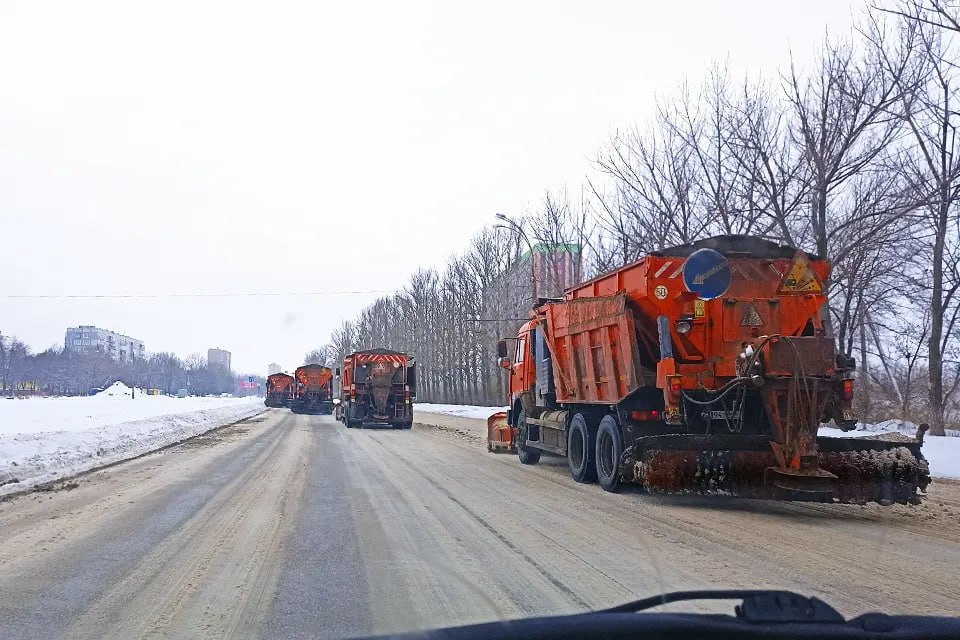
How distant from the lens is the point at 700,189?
26.7 meters

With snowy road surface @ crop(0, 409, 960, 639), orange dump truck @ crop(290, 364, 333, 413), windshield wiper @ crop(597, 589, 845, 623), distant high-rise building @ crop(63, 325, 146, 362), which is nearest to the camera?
windshield wiper @ crop(597, 589, 845, 623)

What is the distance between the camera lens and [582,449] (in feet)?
41.9

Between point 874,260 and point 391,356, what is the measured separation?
19.2 m

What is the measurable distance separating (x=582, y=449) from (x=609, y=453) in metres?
1.14

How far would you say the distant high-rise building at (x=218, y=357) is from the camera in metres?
164

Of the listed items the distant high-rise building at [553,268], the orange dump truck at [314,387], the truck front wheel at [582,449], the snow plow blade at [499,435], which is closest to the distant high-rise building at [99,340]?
the orange dump truck at [314,387]

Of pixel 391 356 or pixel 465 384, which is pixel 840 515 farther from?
pixel 465 384

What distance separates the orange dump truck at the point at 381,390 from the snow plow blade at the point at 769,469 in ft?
82.2

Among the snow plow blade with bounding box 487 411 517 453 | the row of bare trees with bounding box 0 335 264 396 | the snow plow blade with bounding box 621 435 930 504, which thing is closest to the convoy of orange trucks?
the snow plow blade with bounding box 621 435 930 504

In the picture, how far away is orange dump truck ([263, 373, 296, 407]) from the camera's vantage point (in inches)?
2635

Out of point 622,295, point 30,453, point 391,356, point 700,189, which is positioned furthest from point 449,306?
point 622,295

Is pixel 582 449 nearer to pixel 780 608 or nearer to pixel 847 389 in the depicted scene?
pixel 847 389

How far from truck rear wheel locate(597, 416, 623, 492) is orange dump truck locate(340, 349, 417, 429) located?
22853 mm

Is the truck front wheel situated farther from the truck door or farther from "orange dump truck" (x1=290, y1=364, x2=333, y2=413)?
"orange dump truck" (x1=290, y1=364, x2=333, y2=413)
